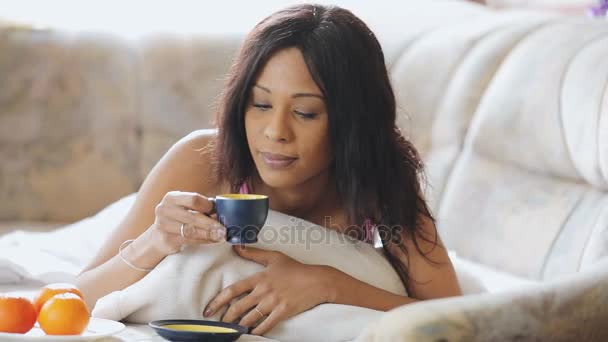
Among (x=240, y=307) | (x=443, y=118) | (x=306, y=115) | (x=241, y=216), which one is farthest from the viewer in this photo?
(x=443, y=118)

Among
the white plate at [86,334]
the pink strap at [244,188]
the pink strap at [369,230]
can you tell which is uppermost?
the pink strap at [244,188]

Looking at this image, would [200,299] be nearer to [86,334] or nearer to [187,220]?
[187,220]

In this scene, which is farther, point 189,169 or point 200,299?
point 189,169

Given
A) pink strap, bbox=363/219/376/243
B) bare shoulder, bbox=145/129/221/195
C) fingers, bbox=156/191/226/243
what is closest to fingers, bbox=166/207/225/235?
fingers, bbox=156/191/226/243

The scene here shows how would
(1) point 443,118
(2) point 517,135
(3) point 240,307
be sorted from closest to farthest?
(3) point 240,307
(2) point 517,135
(1) point 443,118

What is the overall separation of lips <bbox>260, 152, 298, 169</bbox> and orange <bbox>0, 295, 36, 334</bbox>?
50cm

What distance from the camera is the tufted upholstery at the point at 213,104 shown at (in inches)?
108

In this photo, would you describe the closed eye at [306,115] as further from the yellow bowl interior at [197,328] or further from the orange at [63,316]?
the orange at [63,316]

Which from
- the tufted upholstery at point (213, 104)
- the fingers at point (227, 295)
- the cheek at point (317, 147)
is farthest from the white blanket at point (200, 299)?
the tufted upholstery at point (213, 104)

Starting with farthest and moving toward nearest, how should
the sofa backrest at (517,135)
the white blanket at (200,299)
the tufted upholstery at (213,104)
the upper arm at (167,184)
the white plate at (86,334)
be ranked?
the tufted upholstery at (213,104) → the sofa backrest at (517,135) → the upper arm at (167,184) → the white blanket at (200,299) → the white plate at (86,334)

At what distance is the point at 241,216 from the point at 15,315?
377 millimetres

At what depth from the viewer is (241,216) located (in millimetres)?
1573

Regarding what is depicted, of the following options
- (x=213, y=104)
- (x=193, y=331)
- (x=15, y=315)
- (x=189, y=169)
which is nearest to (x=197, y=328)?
(x=193, y=331)

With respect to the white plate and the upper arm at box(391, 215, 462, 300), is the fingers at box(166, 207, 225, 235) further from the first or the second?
the upper arm at box(391, 215, 462, 300)
